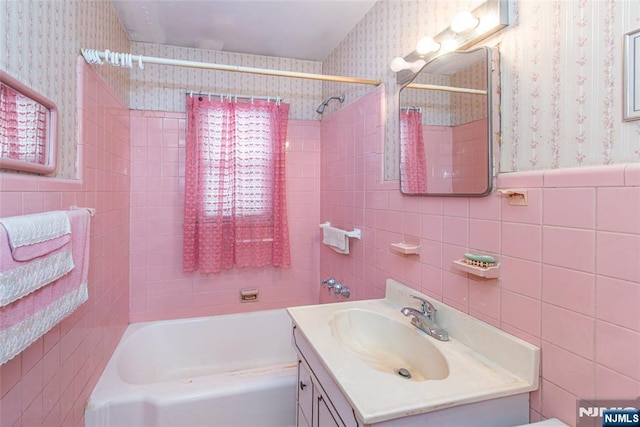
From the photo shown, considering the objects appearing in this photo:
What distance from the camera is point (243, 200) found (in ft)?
8.11

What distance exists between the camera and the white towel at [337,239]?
2082 mm

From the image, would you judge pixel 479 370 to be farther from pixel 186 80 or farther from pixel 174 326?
pixel 186 80

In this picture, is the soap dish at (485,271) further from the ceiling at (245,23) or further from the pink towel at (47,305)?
the ceiling at (245,23)

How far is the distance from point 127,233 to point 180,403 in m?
1.29

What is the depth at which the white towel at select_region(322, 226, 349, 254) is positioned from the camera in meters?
2.08

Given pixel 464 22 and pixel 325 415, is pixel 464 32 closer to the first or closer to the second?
pixel 464 22

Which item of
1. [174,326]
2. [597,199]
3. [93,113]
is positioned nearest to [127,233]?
[174,326]

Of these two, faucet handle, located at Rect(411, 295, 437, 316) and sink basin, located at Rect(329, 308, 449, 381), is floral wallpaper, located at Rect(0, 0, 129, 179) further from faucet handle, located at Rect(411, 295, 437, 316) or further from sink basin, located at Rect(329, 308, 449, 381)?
faucet handle, located at Rect(411, 295, 437, 316)

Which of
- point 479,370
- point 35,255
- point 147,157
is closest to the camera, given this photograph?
point 35,255

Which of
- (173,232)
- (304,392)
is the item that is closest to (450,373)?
(304,392)

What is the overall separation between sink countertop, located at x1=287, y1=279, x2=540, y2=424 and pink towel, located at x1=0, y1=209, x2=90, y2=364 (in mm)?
829

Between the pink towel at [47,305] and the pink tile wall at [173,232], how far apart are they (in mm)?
1181

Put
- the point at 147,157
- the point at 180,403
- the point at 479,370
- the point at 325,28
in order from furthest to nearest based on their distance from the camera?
1. the point at 147,157
2. the point at 325,28
3. the point at 180,403
4. the point at 479,370

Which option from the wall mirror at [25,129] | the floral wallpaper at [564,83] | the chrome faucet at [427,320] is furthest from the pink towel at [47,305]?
the floral wallpaper at [564,83]
